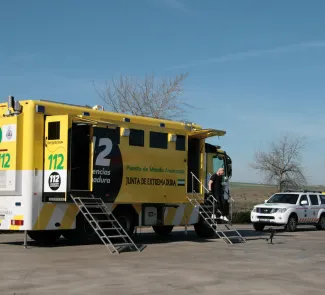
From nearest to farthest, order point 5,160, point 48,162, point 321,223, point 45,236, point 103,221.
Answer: point 48,162 → point 5,160 → point 103,221 → point 45,236 → point 321,223

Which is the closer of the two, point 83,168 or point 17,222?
point 17,222

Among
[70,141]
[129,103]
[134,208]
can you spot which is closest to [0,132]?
[70,141]

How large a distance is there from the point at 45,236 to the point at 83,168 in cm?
237

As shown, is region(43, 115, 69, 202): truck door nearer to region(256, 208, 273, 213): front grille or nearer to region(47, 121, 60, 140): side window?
region(47, 121, 60, 140): side window

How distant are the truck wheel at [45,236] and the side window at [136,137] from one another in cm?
328

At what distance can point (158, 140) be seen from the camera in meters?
17.5

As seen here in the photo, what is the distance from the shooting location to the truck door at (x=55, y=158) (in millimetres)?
14781

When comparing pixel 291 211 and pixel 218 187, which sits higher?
pixel 218 187

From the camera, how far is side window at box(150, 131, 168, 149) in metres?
17.4

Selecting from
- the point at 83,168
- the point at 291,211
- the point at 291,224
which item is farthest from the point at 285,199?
the point at 83,168

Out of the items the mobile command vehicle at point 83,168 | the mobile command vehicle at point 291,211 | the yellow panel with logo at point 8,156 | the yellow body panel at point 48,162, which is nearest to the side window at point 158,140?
the mobile command vehicle at point 83,168

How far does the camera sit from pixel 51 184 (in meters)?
14.9

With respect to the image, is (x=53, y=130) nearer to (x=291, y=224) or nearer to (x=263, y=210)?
(x=263, y=210)

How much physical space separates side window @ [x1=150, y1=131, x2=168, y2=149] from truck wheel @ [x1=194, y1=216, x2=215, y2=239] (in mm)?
3175
